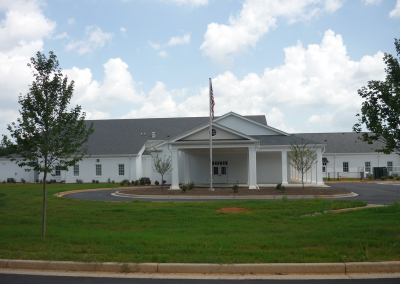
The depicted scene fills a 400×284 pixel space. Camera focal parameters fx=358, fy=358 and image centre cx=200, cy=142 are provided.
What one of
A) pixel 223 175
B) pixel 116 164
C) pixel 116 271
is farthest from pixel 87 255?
pixel 116 164

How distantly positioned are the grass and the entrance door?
2191 cm

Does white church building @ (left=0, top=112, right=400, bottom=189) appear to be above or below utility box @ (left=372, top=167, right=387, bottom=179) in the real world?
above

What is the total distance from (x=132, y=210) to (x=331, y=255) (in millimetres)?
9093

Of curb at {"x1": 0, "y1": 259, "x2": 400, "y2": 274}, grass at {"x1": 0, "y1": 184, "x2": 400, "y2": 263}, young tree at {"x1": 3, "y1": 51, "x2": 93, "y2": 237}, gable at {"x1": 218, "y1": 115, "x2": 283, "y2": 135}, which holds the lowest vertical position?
curb at {"x1": 0, "y1": 259, "x2": 400, "y2": 274}

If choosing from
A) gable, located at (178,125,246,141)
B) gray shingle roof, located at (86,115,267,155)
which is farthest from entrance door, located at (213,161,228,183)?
gray shingle roof, located at (86,115,267,155)

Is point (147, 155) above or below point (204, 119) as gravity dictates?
below

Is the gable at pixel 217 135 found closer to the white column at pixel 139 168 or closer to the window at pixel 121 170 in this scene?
the white column at pixel 139 168

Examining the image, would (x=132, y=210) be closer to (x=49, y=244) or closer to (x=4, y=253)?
(x=49, y=244)

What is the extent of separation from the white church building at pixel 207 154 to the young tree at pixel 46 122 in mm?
18539

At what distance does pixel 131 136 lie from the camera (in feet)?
144

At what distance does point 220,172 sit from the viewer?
3688 cm

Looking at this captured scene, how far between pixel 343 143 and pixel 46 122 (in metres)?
46.3

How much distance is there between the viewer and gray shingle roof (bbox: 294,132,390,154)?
1875 inches

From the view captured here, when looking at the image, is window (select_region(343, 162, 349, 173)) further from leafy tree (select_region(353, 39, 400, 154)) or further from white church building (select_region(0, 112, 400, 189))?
leafy tree (select_region(353, 39, 400, 154))
